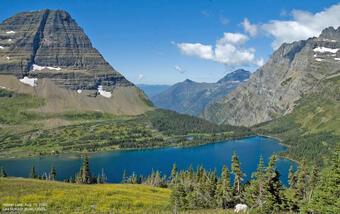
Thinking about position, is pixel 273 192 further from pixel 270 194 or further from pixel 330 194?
pixel 330 194

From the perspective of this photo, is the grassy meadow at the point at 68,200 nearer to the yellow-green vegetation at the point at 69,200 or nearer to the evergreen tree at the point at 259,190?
the yellow-green vegetation at the point at 69,200

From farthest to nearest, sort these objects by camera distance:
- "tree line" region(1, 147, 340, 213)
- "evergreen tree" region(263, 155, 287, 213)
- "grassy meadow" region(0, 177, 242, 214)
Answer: "evergreen tree" region(263, 155, 287, 213) → "grassy meadow" region(0, 177, 242, 214) → "tree line" region(1, 147, 340, 213)

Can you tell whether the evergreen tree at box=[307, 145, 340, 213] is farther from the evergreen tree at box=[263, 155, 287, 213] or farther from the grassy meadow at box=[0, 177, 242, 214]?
the grassy meadow at box=[0, 177, 242, 214]

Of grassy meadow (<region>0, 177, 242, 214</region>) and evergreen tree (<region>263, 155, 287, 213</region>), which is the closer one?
grassy meadow (<region>0, 177, 242, 214</region>)

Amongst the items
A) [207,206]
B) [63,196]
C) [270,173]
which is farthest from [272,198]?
[63,196]

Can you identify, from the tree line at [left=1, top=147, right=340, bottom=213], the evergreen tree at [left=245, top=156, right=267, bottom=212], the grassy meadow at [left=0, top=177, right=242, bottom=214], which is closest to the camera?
the tree line at [left=1, top=147, right=340, bottom=213]

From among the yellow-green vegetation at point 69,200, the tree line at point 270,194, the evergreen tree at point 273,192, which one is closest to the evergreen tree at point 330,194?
the tree line at point 270,194

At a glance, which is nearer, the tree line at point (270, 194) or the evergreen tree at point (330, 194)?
the evergreen tree at point (330, 194)

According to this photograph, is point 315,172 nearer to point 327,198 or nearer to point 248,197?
point 248,197

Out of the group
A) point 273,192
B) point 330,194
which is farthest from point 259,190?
point 330,194

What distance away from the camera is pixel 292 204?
62.9 meters

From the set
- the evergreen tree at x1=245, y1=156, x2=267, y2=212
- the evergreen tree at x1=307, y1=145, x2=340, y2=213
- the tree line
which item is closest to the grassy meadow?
the evergreen tree at x1=245, y1=156, x2=267, y2=212

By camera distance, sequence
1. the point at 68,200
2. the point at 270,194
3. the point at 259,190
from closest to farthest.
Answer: the point at 68,200 → the point at 270,194 → the point at 259,190

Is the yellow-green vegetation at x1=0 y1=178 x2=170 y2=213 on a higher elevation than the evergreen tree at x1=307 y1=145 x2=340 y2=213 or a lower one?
lower
